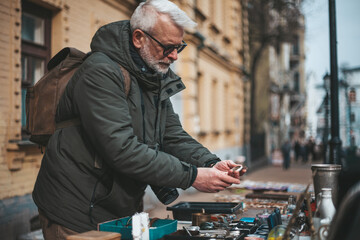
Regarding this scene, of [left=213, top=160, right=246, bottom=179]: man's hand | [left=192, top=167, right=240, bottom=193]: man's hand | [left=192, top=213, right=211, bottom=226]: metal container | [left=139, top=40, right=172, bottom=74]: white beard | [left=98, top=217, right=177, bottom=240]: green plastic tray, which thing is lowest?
[left=192, top=213, right=211, bottom=226]: metal container

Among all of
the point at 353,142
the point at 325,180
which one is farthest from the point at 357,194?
the point at 353,142

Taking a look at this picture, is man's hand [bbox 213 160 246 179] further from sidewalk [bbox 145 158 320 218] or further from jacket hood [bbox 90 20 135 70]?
jacket hood [bbox 90 20 135 70]

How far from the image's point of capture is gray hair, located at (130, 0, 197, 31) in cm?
237

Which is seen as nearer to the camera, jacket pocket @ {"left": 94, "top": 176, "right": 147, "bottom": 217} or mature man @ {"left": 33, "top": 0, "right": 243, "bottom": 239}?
mature man @ {"left": 33, "top": 0, "right": 243, "bottom": 239}

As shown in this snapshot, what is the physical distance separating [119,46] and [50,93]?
0.50m

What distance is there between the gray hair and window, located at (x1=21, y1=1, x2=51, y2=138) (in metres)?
4.04

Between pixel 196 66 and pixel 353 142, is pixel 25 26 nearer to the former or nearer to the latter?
pixel 196 66

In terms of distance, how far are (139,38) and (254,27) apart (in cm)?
2181

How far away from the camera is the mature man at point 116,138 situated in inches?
83.7

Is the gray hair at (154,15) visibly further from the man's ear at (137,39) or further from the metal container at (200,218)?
the metal container at (200,218)

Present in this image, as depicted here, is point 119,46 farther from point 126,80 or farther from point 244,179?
point 244,179

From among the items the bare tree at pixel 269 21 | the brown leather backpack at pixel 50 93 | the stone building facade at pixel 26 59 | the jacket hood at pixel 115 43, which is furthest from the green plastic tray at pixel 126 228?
the bare tree at pixel 269 21

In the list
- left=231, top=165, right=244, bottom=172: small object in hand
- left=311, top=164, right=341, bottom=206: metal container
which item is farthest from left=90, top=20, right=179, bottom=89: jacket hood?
left=311, top=164, right=341, bottom=206: metal container

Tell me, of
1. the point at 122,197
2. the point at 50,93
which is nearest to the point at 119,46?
the point at 50,93
